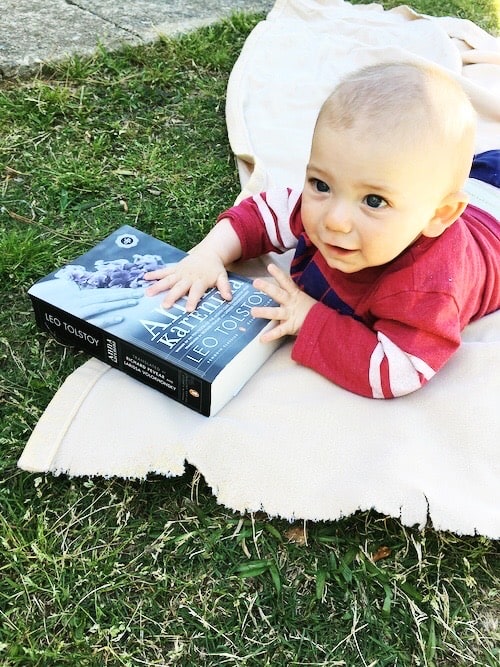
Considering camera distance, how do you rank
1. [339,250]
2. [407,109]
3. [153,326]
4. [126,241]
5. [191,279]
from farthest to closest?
[126,241], [191,279], [153,326], [339,250], [407,109]

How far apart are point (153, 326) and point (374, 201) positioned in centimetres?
52

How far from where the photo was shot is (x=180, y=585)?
132cm

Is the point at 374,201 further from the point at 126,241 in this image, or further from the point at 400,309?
the point at 126,241

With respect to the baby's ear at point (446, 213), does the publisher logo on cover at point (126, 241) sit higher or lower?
lower

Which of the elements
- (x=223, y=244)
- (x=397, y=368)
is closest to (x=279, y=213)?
(x=223, y=244)

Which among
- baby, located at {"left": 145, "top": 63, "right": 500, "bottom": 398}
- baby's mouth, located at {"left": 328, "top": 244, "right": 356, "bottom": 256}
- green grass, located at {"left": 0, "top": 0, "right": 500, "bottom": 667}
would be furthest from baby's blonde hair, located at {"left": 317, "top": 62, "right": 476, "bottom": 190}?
green grass, located at {"left": 0, "top": 0, "right": 500, "bottom": 667}

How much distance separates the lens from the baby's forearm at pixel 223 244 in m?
1.76

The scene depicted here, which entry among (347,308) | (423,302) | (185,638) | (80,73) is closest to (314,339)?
(347,308)

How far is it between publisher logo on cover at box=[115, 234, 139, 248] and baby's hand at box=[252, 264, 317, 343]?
341 mm

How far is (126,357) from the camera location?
1.54 m

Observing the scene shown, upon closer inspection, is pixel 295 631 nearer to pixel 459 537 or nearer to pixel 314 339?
pixel 459 537

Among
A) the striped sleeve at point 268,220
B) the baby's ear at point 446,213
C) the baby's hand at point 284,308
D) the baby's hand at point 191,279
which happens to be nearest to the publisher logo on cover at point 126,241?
the baby's hand at point 191,279

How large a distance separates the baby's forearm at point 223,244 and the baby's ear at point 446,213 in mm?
522

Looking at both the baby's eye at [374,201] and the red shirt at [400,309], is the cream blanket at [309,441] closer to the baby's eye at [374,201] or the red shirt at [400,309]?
the red shirt at [400,309]
